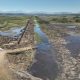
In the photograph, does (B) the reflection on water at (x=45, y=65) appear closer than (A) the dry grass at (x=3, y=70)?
No

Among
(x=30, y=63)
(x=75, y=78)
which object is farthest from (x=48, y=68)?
(x=75, y=78)

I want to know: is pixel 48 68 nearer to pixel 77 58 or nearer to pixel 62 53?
pixel 77 58

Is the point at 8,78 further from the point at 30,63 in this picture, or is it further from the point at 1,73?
the point at 30,63

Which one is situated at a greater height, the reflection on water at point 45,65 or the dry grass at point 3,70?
the dry grass at point 3,70

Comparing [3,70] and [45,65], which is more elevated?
[3,70]

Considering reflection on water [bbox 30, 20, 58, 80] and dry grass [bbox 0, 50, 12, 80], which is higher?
dry grass [bbox 0, 50, 12, 80]

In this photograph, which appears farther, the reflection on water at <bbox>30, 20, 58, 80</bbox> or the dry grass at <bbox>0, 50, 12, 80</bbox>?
the reflection on water at <bbox>30, 20, 58, 80</bbox>

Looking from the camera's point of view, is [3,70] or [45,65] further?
[45,65]

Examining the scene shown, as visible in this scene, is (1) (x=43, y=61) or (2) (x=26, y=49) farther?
(2) (x=26, y=49)

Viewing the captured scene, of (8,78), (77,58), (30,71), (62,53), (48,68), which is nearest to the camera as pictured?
(8,78)

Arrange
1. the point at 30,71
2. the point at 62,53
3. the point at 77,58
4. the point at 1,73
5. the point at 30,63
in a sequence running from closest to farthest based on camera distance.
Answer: the point at 1,73, the point at 30,71, the point at 30,63, the point at 77,58, the point at 62,53
